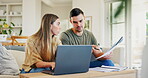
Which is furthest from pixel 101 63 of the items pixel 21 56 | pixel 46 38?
pixel 21 56

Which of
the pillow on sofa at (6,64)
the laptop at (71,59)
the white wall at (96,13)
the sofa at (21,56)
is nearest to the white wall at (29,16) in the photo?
the white wall at (96,13)

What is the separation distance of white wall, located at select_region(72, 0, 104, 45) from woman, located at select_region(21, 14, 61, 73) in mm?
4229

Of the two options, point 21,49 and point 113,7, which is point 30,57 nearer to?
point 21,49

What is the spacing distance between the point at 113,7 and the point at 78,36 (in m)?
3.76

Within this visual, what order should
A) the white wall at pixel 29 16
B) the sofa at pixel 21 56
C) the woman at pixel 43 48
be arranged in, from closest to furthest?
the woman at pixel 43 48, the sofa at pixel 21 56, the white wall at pixel 29 16

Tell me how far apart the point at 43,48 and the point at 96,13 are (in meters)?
4.58

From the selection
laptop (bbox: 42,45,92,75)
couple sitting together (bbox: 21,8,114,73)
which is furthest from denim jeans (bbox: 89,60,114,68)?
laptop (bbox: 42,45,92,75)

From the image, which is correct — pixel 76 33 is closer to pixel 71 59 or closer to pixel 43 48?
pixel 43 48

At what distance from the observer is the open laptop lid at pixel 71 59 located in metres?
1.44

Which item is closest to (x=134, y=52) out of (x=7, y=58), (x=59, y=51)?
(x=7, y=58)

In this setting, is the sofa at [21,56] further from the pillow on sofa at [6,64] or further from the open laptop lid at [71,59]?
the open laptop lid at [71,59]

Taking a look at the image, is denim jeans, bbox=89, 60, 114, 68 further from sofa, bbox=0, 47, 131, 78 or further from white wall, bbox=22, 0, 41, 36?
white wall, bbox=22, 0, 41, 36

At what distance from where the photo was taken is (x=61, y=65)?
4.81ft

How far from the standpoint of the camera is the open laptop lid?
1436 mm
